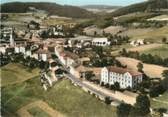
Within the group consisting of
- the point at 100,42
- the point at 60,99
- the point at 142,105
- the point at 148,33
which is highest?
the point at 142,105

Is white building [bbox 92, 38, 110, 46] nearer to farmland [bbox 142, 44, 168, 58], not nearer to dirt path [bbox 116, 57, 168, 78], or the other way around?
farmland [bbox 142, 44, 168, 58]

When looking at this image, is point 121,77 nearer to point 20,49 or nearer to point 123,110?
point 123,110

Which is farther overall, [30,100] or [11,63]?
[11,63]

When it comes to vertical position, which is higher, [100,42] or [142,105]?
[142,105]

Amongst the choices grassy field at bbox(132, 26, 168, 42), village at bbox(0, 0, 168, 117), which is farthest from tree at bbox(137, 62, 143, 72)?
grassy field at bbox(132, 26, 168, 42)

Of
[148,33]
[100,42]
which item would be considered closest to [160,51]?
[100,42]

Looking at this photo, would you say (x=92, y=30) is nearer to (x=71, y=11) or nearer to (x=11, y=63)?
(x=71, y=11)

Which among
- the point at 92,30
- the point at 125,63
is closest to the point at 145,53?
the point at 125,63

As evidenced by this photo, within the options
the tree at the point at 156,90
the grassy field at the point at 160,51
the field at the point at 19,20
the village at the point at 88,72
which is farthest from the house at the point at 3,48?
the tree at the point at 156,90
